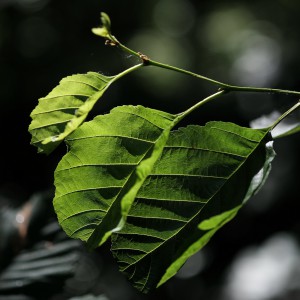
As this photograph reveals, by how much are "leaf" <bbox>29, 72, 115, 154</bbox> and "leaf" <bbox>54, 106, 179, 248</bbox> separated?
2cm

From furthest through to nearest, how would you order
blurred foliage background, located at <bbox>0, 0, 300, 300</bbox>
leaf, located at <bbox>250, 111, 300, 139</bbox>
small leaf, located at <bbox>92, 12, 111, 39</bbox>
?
blurred foliage background, located at <bbox>0, 0, 300, 300</bbox>, leaf, located at <bbox>250, 111, 300, 139</bbox>, small leaf, located at <bbox>92, 12, 111, 39</bbox>

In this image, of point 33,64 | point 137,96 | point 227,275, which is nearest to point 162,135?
point 227,275

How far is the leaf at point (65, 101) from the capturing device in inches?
33.0

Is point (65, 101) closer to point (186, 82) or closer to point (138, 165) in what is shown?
point (138, 165)

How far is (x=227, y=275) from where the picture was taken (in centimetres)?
301

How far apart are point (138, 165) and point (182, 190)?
6 cm

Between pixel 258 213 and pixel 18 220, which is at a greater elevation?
pixel 18 220

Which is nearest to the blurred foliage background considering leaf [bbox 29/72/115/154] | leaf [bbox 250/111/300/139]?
leaf [bbox 250/111/300/139]

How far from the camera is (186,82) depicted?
366 cm

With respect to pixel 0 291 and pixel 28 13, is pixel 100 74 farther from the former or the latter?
pixel 28 13

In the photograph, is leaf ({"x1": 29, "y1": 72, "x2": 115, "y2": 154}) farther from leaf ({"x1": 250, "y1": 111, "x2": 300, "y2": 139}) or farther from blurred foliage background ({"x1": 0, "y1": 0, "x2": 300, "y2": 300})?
blurred foliage background ({"x1": 0, "y1": 0, "x2": 300, "y2": 300})

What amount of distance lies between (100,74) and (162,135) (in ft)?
0.35

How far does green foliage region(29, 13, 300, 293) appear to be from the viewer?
83cm

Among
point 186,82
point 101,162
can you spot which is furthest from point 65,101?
point 186,82
